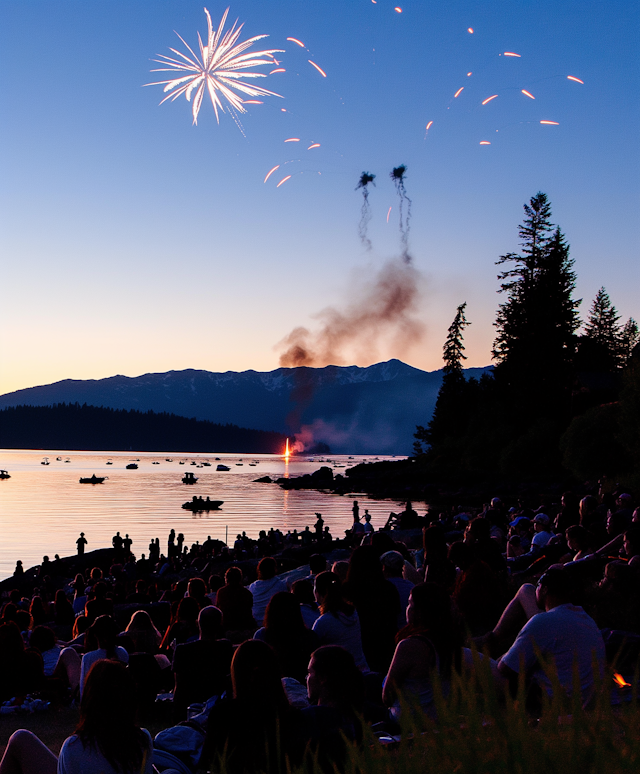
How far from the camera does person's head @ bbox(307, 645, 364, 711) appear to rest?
477cm

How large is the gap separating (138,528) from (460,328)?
62.6 meters

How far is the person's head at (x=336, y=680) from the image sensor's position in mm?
4766

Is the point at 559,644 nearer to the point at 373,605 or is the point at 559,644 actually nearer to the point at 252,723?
the point at 252,723

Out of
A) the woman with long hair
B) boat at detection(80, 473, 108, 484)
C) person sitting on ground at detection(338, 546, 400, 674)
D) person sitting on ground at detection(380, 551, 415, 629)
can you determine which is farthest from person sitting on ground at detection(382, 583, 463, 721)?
boat at detection(80, 473, 108, 484)

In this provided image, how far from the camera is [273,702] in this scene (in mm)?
4562

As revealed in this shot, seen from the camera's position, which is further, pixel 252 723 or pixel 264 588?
pixel 264 588

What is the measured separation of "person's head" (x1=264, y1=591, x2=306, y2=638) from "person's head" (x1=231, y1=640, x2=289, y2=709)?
260cm

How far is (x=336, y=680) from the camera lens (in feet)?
15.7

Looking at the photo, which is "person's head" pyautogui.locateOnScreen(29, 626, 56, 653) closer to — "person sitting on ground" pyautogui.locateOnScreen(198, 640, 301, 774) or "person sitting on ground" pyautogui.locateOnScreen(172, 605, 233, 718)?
"person sitting on ground" pyautogui.locateOnScreen(172, 605, 233, 718)

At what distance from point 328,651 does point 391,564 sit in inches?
186

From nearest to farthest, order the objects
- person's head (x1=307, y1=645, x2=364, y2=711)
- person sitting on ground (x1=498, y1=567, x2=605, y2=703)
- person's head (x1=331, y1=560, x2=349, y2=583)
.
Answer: person's head (x1=307, y1=645, x2=364, y2=711) → person sitting on ground (x1=498, y1=567, x2=605, y2=703) → person's head (x1=331, y1=560, x2=349, y2=583)

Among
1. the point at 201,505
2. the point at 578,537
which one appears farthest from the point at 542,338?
the point at 578,537

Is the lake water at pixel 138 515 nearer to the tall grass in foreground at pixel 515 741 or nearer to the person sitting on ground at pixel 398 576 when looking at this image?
the person sitting on ground at pixel 398 576

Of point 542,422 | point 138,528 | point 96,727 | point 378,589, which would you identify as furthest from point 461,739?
point 542,422
